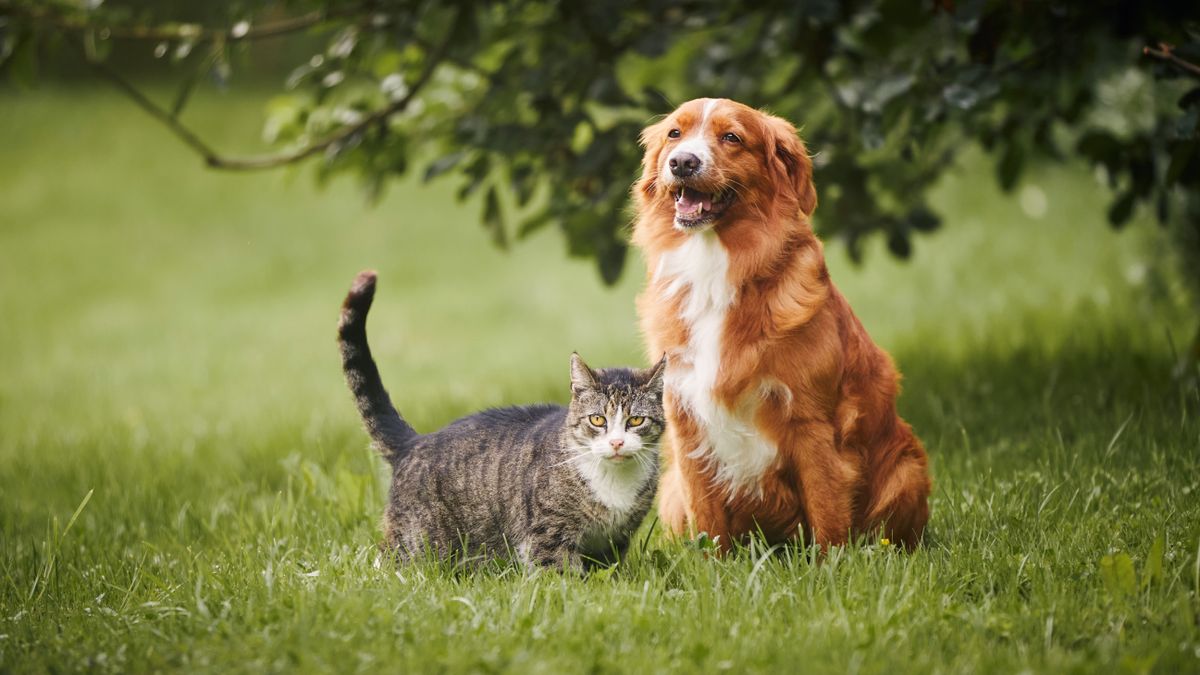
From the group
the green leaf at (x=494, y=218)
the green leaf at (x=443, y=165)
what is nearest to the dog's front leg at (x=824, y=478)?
the green leaf at (x=443, y=165)

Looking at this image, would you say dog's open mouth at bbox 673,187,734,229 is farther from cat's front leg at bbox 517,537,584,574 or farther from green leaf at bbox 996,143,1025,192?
green leaf at bbox 996,143,1025,192

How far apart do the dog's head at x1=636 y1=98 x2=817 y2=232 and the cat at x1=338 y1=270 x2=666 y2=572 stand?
1.57 feet

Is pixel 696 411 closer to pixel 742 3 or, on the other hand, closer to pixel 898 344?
pixel 742 3

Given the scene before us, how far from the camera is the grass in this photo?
290cm

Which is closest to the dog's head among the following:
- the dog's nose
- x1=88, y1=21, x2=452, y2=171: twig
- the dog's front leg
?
the dog's nose

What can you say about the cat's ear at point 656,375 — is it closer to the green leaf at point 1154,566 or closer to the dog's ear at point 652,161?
the dog's ear at point 652,161

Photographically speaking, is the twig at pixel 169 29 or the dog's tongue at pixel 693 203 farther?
the twig at pixel 169 29

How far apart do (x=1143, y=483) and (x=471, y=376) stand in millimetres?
5364

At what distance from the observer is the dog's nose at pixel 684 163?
3.11 meters

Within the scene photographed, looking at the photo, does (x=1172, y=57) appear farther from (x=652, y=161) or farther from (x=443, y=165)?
(x=443, y=165)

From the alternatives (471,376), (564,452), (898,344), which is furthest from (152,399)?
(564,452)

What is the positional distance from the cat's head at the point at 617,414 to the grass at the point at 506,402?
36 cm

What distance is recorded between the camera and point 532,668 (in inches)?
107

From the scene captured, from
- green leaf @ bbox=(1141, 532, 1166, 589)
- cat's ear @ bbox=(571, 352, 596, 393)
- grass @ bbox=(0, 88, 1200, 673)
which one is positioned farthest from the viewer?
cat's ear @ bbox=(571, 352, 596, 393)
